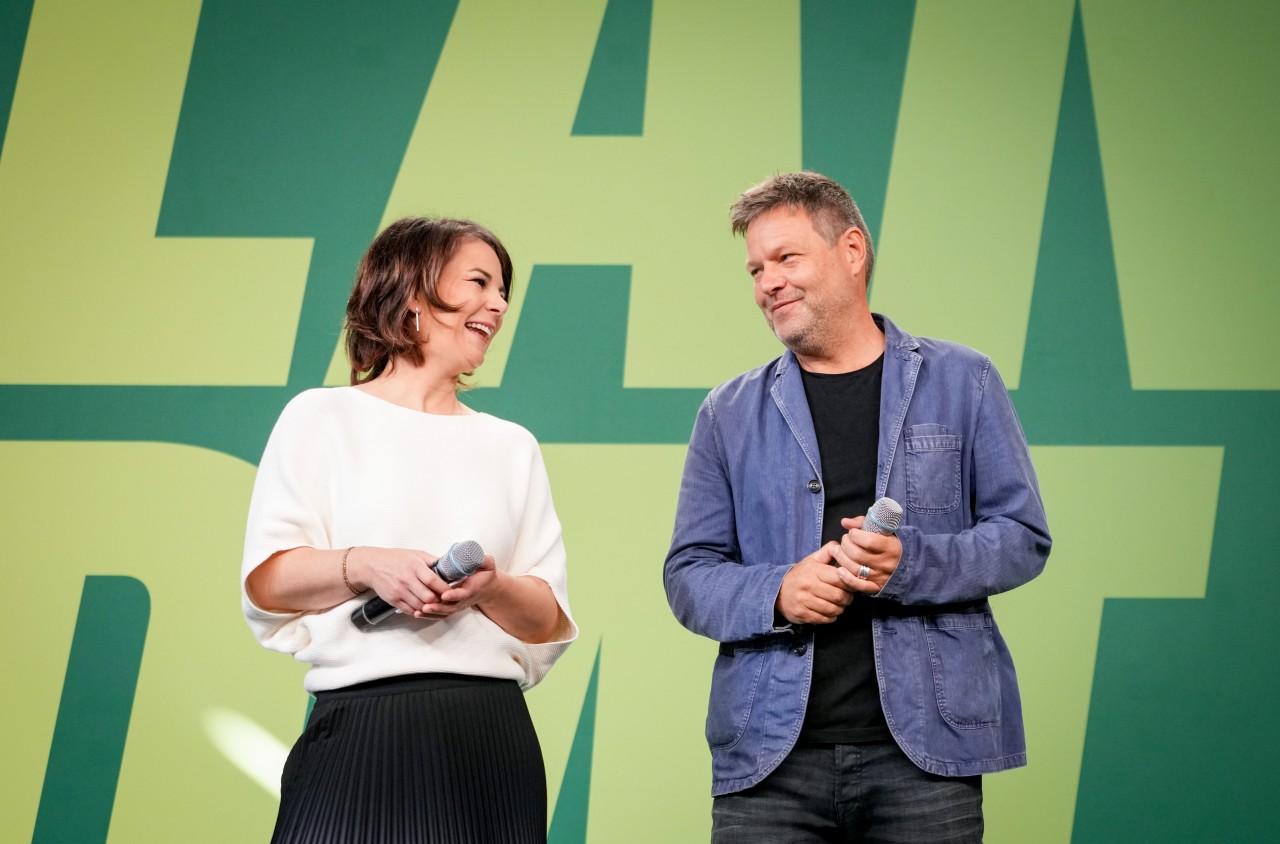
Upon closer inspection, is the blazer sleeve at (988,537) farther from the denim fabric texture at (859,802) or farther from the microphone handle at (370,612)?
the microphone handle at (370,612)

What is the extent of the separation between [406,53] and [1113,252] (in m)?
2.05

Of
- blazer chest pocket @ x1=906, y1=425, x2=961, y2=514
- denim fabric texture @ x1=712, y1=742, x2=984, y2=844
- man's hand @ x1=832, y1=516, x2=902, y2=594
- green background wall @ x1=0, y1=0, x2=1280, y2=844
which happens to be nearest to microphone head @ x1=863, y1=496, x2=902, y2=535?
man's hand @ x1=832, y1=516, x2=902, y2=594

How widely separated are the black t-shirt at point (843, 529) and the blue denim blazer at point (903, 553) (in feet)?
0.09

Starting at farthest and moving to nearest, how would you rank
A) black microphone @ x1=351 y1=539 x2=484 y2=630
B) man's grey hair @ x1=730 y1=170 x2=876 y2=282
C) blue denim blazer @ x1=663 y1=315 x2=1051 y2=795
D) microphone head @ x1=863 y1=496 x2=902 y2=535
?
1. man's grey hair @ x1=730 y1=170 x2=876 y2=282
2. blue denim blazer @ x1=663 y1=315 x2=1051 y2=795
3. microphone head @ x1=863 y1=496 x2=902 y2=535
4. black microphone @ x1=351 y1=539 x2=484 y2=630

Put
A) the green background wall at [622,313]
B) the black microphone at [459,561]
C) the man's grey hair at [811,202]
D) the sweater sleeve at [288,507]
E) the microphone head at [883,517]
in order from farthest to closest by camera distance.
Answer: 1. the green background wall at [622,313]
2. the man's grey hair at [811,202]
3. the microphone head at [883,517]
4. the sweater sleeve at [288,507]
5. the black microphone at [459,561]

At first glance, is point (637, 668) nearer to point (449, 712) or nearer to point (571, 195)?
point (571, 195)

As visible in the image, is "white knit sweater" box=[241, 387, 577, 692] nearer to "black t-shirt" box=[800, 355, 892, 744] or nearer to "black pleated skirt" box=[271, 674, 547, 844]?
"black pleated skirt" box=[271, 674, 547, 844]

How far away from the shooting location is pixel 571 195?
342cm

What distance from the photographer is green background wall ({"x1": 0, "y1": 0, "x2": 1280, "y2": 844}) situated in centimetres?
321

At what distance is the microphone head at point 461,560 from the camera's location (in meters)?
1.52

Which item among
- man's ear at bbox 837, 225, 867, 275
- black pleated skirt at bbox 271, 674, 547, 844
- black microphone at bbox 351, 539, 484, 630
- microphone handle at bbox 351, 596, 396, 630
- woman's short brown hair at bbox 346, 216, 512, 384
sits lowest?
black pleated skirt at bbox 271, 674, 547, 844

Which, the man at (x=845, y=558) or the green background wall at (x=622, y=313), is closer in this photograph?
the man at (x=845, y=558)

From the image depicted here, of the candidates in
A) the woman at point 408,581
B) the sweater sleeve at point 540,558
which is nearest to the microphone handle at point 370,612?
the woman at point 408,581

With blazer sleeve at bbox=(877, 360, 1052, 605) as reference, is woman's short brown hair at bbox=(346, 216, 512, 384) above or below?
above
